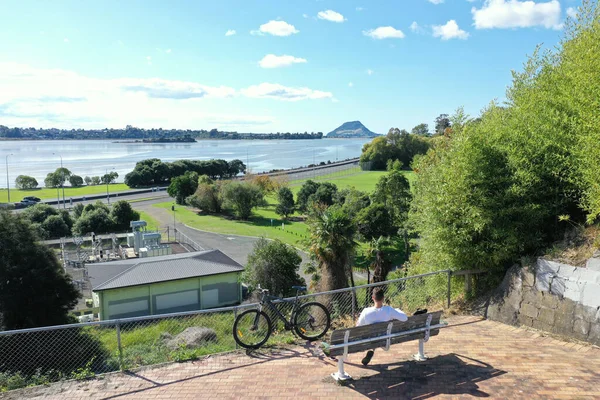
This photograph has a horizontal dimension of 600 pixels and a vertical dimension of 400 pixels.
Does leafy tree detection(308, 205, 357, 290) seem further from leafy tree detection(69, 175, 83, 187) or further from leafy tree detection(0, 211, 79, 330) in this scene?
leafy tree detection(69, 175, 83, 187)

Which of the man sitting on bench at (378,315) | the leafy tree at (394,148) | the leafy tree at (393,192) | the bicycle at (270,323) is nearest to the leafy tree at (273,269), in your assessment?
the bicycle at (270,323)

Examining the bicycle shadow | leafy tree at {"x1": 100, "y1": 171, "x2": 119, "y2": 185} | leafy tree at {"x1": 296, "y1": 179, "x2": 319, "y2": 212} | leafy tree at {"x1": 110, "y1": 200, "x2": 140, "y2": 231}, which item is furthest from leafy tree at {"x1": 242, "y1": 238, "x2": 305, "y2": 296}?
leafy tree at {"x1": 100, "y1": 171, "x2": 119, "y2": 185}

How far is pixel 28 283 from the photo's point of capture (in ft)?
61.7

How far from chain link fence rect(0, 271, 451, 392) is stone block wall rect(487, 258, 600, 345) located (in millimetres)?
1180

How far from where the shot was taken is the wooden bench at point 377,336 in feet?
18.8

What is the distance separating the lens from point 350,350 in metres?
5.82

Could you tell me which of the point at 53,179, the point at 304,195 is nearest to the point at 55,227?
the point at 304,195

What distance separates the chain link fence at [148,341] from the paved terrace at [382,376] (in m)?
0.43

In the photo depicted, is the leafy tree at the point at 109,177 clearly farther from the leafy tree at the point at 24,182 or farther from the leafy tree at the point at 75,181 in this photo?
the leafy tree at the point at 24,182

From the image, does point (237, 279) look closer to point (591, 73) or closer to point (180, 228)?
point (591, 73)

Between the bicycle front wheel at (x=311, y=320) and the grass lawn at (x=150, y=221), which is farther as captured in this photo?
the grass lawn at (x=150, y=221)

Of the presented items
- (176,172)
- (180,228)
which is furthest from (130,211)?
(176,172)

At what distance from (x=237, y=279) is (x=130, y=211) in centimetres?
2898

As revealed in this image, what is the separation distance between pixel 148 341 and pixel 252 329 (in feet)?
20.5
